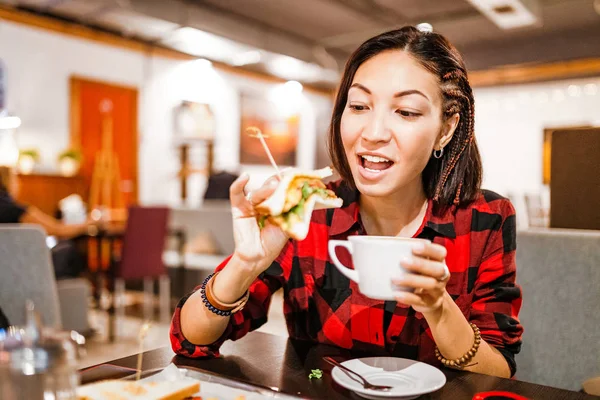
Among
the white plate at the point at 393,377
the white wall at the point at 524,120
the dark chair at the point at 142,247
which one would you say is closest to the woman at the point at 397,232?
the white plate at the point at 393,377

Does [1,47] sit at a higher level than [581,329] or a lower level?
higher

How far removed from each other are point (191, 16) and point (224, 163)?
124 inches

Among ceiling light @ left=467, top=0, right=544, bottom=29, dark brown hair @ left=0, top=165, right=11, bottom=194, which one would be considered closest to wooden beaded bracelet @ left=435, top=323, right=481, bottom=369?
dark brown hair @ left=0, top=165, right=11, bottom=194

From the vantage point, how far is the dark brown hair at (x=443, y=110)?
4.25ft

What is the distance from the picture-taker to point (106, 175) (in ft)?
Answer: 24.3

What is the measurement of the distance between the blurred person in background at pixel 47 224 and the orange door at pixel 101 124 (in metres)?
3.01

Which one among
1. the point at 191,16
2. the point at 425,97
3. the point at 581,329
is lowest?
the point at 581,329

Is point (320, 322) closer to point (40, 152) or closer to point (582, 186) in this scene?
point (582, 186)

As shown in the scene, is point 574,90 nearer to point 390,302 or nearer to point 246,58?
point 246,58

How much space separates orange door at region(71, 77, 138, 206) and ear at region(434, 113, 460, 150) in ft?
22.2

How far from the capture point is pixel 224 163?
9.52 meters

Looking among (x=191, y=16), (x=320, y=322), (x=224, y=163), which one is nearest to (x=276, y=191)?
(x=320, y=322)

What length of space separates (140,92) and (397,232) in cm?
749

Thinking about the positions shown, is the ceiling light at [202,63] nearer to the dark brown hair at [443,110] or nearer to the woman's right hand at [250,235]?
the dark brown hair at [443,110]
